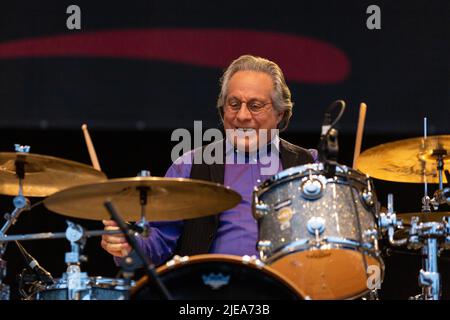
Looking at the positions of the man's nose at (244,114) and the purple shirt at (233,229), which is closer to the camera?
the purple shirt at (233,229)

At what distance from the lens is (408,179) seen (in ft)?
11.4

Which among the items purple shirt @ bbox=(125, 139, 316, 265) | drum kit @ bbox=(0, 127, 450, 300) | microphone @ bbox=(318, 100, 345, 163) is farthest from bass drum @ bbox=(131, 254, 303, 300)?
purple shirt @ bbox=(125, 139, 316, 265)

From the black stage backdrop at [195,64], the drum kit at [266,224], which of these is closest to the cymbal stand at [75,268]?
the drum kit at [266,224]

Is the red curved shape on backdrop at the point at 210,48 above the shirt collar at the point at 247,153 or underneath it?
above

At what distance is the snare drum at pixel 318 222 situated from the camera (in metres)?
2.76

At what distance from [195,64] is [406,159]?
1347mm

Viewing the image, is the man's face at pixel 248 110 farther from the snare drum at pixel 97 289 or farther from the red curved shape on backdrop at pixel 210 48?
the snare drum at pixel 97 289

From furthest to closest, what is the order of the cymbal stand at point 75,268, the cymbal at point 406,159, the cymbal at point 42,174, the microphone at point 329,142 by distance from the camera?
1. the cymbal at point 406,159
2. the cymbal at point 42,174
3. the microphone at point 329,142
4. the cymbal stand at point 75,268

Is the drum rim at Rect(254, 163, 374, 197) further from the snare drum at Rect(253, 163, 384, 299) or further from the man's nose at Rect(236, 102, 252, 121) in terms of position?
the man's nose at Rect(236, 102, 252, 121)

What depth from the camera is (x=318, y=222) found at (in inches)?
108

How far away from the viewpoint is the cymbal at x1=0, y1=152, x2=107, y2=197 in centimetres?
281

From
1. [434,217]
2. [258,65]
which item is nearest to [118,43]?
[258,65]

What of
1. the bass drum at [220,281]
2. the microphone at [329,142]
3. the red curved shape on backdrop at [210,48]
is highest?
the red curved shape on backdrop at [210,48]

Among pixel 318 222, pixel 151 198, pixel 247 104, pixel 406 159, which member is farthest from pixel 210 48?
pixel 318 222
